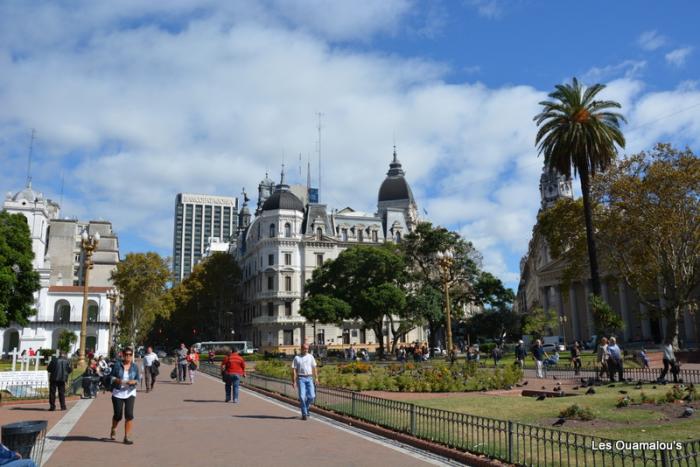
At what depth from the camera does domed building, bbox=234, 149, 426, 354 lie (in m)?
80.1

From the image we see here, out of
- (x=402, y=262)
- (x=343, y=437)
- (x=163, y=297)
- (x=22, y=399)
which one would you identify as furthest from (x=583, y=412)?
(x=163, y=297)

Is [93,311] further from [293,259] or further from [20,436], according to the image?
[20,436]

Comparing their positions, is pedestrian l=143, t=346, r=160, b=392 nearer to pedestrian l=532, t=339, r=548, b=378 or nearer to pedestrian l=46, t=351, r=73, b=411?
pedestrian l=46, t=351, r=73, b=411

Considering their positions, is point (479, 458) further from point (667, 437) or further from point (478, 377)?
point (478, 377)

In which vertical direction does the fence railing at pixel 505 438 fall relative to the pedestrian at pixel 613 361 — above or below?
below

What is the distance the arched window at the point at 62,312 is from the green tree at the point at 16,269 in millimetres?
21030

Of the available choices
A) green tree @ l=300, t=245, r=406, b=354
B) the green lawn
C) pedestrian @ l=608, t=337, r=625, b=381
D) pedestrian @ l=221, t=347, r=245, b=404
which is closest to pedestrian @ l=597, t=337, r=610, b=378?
pedestrian @ l=608, t=337, r=625, b=381

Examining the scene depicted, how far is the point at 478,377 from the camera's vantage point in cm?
2306

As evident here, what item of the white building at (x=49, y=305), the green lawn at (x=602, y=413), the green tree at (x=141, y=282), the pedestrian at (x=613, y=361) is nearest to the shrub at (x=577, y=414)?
the green lawn at (x=602, y=413)

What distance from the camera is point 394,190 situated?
9631cm

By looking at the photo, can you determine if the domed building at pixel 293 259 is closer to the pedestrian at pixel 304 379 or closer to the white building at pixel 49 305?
the white building at pixel 49 305

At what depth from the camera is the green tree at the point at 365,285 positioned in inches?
2330

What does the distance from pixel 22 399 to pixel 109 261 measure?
8312cm

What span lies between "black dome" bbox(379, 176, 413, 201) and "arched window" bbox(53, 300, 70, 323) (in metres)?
49.9
